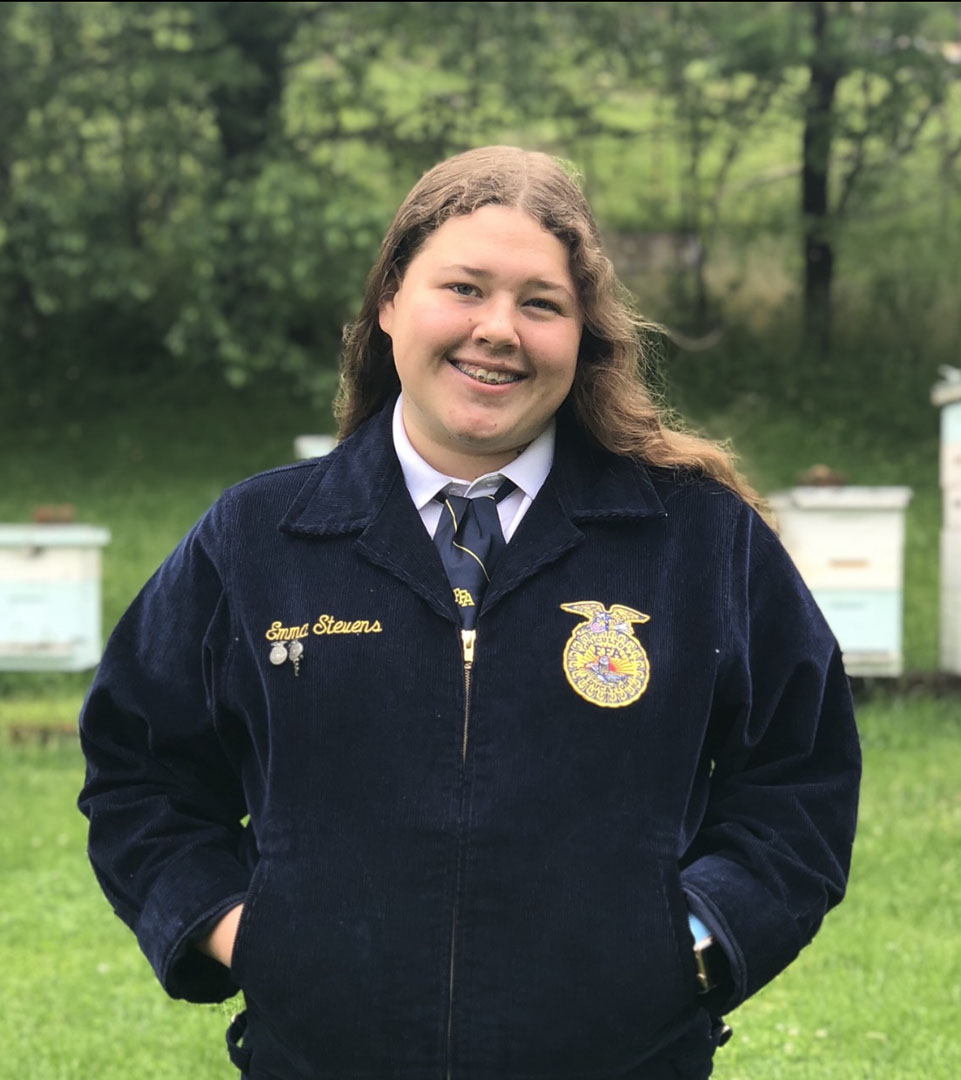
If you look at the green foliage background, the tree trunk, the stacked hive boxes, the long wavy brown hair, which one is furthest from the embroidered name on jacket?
the tree trunk

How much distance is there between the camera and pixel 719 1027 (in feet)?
7.36

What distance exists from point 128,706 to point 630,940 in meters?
0.79

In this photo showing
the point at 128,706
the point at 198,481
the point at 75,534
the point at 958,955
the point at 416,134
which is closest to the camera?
the point at 128,706

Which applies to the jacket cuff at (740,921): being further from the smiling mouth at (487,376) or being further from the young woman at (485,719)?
the smiling mouth at (487,376)

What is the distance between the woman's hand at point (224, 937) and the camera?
6.89 ft

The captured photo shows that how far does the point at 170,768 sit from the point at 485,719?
532 millimetres

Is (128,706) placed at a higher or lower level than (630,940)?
higher

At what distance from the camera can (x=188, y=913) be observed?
83.7 inches

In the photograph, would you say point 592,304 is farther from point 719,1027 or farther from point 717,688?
point 719,1027

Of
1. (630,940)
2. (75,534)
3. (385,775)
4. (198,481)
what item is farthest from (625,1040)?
(198,481)

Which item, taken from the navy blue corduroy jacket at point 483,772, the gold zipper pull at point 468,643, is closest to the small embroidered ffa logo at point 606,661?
the navy blue corduroy jacket at point 483,772

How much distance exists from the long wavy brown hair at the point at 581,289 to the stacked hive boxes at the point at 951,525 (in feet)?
20.8

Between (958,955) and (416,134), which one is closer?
(958,955)

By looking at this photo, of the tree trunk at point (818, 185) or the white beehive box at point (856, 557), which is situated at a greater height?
the tree trunk at point (818, 185)
